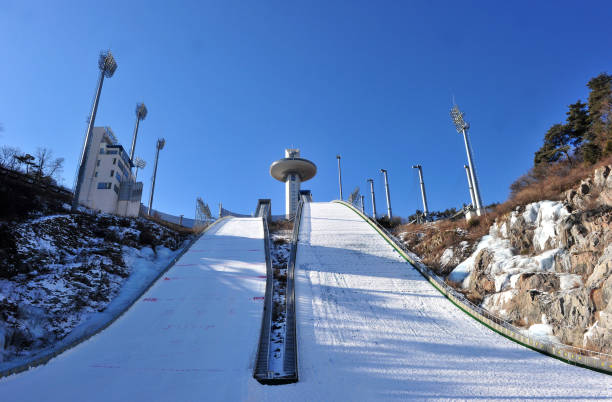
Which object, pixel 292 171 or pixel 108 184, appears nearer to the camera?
pixel 108 184

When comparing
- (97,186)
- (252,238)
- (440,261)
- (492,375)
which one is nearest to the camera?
(492,375)

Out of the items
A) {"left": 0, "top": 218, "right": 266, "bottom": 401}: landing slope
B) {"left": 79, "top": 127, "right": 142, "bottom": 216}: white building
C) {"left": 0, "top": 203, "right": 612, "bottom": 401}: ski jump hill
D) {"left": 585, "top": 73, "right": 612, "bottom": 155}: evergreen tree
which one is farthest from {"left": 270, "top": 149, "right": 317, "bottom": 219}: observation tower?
{"left": 0, "top": 218, "right": 266, "bottom": 401}: landing slope

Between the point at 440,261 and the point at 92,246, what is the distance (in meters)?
14.3

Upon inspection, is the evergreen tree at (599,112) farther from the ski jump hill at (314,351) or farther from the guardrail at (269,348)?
the guardrail at (269,348)

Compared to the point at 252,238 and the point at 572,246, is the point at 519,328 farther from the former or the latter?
the point at 252,238

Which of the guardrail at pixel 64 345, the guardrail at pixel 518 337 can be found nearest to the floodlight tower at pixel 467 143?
the guardrail at pixel 518 337

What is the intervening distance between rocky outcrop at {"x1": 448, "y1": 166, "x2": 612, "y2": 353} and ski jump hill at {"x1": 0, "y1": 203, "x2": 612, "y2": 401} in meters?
0.99

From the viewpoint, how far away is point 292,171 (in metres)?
45.3

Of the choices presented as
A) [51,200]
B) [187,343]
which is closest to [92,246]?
[51,200]

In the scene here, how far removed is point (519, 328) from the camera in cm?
888

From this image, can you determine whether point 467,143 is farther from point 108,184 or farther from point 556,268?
point 108,184

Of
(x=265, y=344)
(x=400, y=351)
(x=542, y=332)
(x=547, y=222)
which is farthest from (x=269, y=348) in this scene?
(x=547, y=222)

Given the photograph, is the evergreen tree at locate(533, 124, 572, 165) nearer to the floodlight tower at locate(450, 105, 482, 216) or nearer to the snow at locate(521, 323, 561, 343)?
the floodlight tower at locate(450, 105, 482, 216)

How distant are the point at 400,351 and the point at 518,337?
3116mm
